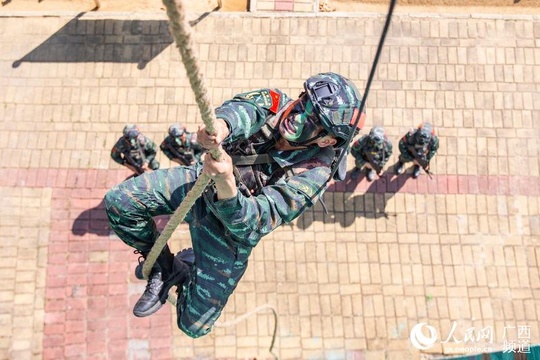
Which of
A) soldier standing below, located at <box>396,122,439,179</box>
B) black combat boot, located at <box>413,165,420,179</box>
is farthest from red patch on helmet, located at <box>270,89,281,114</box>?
black combat boot, located at <box>413,165,420,179</box>

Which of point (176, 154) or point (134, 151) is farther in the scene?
point (176, 154)

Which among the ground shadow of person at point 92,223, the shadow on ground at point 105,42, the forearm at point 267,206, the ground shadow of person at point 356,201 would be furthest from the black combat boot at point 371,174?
the forearm at point 267,206

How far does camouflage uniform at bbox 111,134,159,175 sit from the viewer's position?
1071cm

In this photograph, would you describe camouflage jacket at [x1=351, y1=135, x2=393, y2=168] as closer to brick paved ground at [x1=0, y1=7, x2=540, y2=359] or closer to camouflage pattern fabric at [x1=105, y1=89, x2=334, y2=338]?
brick paved ground at [x1=0, y1=7, x2=540, y2=359]

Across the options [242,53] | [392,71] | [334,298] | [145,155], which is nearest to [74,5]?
[242,53]

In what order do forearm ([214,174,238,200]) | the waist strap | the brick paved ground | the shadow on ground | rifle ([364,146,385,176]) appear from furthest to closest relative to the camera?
the shadow on ground < the brick paved ground < rifle ([364,146,385,176]) < the waist strap < forearm ([214,174,238,200])

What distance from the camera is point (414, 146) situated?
11.3 meters

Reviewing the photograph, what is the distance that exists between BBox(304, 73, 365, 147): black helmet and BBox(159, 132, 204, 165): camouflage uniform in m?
5.32

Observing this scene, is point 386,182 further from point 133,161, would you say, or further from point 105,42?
point 105,42

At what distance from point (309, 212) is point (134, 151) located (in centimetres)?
418

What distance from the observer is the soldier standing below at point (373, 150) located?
35.9ft

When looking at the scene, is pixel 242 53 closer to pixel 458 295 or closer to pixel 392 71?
pixel 392 71

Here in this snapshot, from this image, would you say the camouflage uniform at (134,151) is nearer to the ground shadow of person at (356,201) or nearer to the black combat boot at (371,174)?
the ground shadow of person at (356,201)

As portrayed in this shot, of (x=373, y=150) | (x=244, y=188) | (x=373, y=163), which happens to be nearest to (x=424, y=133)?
(x=373, y=150)
